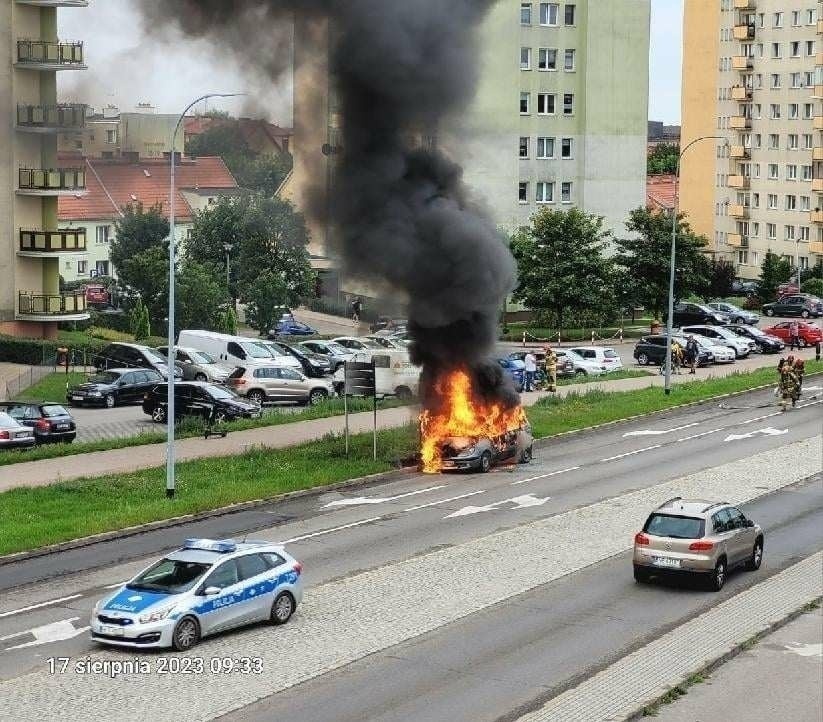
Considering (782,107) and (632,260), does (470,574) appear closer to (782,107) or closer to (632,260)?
(632,260)

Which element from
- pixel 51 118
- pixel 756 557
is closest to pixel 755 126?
pixel 51 118

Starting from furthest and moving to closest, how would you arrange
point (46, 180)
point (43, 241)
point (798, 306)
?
point (798, 306) < point (43, 241) < point (46, 180)

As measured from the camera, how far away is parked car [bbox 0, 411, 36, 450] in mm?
39531

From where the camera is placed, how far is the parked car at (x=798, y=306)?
84.4m

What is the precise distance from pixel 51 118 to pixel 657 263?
4070 centimetres

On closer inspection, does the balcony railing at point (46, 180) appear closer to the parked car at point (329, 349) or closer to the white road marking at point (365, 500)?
the parked car at point (329, 349)

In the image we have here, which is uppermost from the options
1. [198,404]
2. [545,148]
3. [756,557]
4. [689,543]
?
[545,148]

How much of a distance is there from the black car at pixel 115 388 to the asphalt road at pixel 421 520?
49.0ft

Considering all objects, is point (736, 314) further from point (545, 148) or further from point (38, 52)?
point (38, 52)

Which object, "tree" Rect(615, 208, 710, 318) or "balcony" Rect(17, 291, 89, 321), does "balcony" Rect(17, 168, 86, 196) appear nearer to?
"balcony" Rect(17, 291, 89, 321)

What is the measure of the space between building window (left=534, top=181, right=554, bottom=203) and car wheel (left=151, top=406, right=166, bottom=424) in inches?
1769

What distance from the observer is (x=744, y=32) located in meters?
102

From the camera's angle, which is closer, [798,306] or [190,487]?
[190,487]

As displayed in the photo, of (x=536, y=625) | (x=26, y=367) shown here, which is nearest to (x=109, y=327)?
(x=26, y=367)
